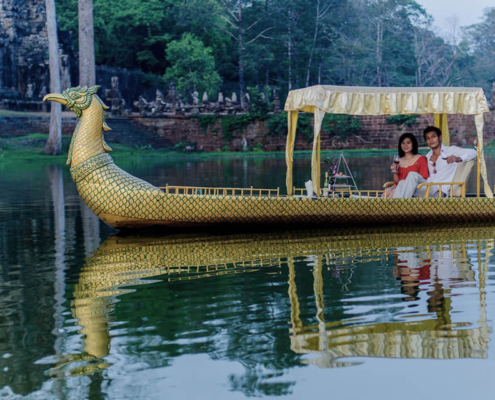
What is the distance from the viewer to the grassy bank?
101 feet

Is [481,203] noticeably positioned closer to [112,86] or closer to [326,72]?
[112,86]

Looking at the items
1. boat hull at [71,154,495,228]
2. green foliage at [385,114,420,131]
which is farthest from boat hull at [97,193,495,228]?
green foliage at [385,114,420,131]

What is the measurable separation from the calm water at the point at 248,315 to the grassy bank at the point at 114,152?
21.4 metres

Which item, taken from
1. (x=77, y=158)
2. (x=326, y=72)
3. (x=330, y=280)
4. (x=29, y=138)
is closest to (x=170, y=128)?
(x=29, y=138)

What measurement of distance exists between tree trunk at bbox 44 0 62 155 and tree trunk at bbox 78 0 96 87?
114 centimetres

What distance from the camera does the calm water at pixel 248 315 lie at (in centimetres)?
442

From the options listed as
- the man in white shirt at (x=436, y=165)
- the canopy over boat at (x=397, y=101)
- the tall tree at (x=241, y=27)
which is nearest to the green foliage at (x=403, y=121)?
the tall tree at (x=241, y=27)

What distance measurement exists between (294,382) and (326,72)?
154 ft

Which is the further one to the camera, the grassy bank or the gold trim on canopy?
the grassy bank

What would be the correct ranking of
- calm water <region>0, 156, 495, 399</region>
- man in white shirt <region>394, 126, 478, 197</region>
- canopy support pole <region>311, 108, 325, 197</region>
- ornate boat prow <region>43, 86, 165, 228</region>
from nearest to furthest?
1. calm water <region>0, 156, 495, 399</region>
2. ornate boat prow <region>43, 86, 165, 228</region>
3. canopy support pole <region>311, 108, 325, 197</region>
4. man in white shirt <region>394, 126, 478, 197</region>

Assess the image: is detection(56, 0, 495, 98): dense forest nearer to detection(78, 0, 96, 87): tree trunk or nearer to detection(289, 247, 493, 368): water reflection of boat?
detection(78, 0, 96, 87): tree trunk

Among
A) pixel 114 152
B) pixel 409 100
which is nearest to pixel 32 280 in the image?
pixel 409 100

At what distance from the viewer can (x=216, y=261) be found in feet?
27.0

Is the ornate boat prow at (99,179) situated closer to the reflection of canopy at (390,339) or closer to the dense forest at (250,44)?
the reflection of canopy at (390,339)
